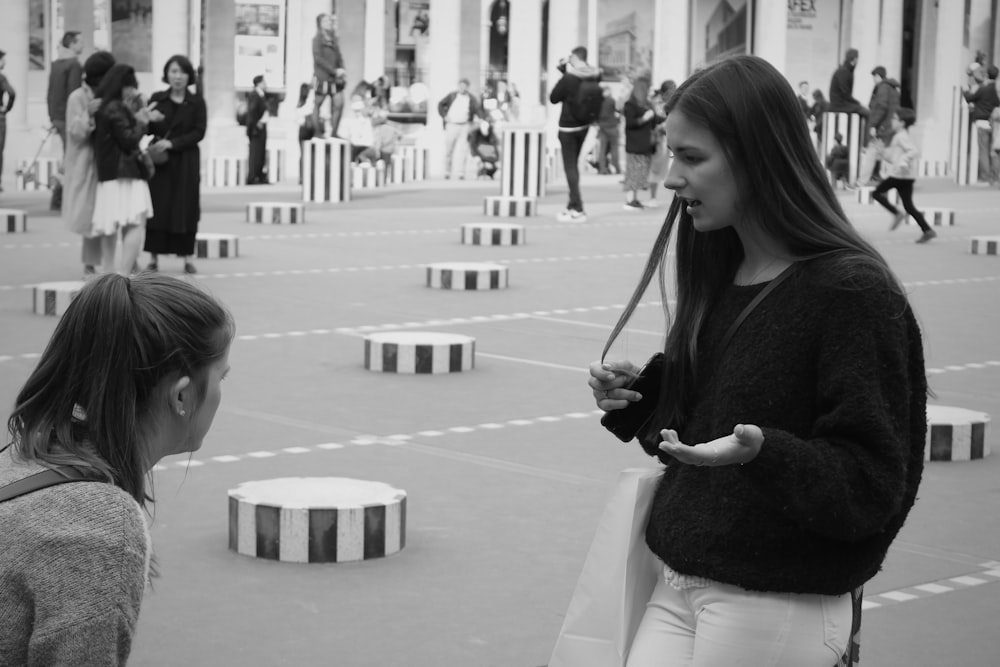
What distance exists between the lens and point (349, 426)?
26.9 feet

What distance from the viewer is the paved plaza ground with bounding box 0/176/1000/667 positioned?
5.03 metres

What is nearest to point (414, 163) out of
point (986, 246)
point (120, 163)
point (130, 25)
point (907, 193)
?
point (130, 25)

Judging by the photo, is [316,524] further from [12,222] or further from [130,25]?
[130,25]

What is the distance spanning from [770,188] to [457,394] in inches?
251

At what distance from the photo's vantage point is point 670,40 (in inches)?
1592

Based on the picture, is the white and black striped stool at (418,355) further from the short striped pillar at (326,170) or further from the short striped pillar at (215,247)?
the short striped pillar at (326,170)

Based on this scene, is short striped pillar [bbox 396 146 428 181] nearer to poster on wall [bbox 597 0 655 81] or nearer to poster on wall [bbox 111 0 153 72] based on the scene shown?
poster on wall [bbox 111 0 153 72]

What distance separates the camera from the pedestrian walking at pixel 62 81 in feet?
66.5

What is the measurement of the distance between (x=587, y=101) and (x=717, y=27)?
89.7 feet

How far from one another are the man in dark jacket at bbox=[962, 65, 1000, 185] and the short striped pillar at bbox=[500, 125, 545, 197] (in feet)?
34.4

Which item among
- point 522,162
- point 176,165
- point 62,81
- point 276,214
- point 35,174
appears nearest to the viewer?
point 176,165

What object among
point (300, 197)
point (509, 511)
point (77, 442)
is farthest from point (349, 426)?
point (300, 197)

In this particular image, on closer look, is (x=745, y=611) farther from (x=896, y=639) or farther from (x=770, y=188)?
(x=896, y=639)

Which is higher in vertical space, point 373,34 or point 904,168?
point 373,34
